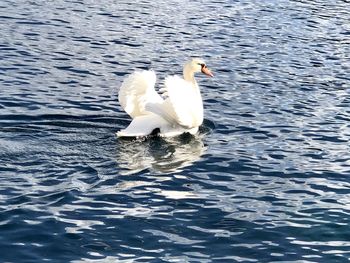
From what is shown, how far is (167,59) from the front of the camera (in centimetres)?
2742

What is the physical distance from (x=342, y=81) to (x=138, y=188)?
35.4 ft

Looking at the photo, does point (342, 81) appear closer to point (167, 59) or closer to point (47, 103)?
point (167, 59)

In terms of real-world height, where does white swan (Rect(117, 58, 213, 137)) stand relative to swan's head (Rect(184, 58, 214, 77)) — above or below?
below

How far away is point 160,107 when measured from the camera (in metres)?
20.0

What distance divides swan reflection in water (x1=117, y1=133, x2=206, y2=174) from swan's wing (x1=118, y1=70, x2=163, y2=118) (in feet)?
3.28

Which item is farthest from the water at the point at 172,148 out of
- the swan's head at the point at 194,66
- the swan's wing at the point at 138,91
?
the swan's head at the point at 194,66

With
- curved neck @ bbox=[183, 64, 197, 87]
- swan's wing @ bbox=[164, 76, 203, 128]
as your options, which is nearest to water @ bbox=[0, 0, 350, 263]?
swan's wing @ bbox=[164, 76, 203, 128]

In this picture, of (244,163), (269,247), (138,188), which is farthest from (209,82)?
(269,247)

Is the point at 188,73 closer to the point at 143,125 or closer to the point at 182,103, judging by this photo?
the point at 182,103

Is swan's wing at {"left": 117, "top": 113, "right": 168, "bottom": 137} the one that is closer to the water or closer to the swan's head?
the water

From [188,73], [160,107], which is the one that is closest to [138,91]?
[160,107]

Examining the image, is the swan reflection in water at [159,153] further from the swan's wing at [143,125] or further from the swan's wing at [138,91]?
the swan's wing at [138,91]

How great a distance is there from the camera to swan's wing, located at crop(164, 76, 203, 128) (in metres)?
19.6

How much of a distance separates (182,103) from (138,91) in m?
1.18
